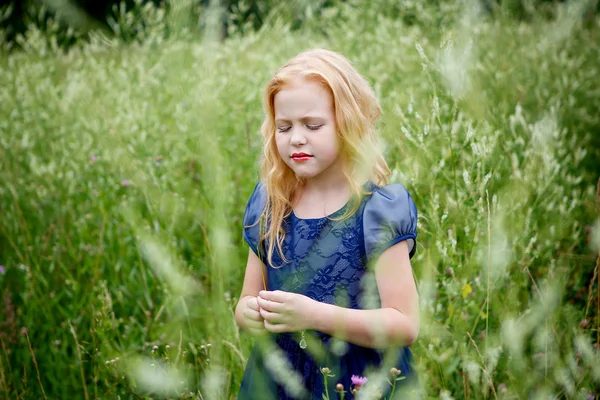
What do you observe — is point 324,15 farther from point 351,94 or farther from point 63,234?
point 351,94

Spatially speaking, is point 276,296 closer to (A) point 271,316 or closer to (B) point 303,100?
(A) point 271,316

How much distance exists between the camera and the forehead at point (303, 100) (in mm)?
1245

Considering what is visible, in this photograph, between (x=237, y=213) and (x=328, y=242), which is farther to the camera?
(x=237, y=213)

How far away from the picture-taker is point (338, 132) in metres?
1.28

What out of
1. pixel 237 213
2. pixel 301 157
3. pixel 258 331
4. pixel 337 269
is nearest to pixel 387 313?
pixel 337 269

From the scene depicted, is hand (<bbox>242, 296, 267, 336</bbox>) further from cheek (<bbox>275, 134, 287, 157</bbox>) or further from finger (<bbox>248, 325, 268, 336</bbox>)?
cheek (<bbox>275, 134, 287, 157</bbox>)

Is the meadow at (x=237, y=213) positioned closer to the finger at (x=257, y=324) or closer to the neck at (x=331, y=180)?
the finger at (x=257, y=324)

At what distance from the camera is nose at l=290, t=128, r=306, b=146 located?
122 centimetres

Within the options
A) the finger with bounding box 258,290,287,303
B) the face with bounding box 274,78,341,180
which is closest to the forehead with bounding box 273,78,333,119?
the face with bounding box 274,78,341,180

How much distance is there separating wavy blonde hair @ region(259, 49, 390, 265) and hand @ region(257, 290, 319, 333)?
0.62 ft

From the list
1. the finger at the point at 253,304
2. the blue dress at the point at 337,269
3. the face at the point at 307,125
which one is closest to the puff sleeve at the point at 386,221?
the blue dress at the point at 337,269

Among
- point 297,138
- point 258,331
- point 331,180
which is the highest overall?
point 297,138

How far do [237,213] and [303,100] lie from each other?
119cm

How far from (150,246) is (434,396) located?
89 cm
